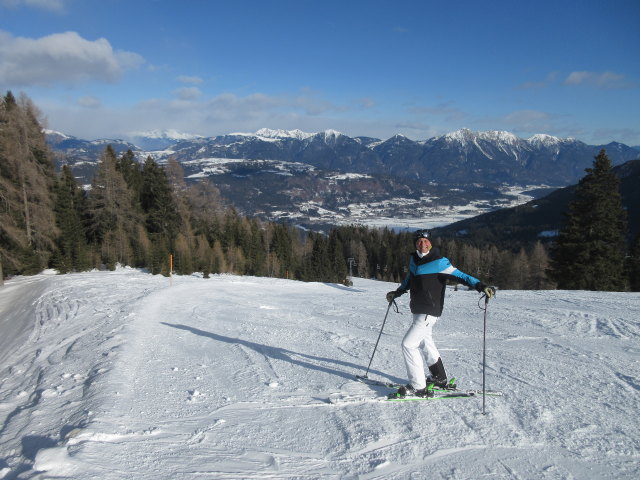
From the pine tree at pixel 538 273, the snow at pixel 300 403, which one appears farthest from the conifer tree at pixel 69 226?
the pine tree at pixel 538 273

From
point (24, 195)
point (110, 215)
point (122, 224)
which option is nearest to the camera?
point (24, 195)

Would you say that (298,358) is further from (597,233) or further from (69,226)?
(69,226)

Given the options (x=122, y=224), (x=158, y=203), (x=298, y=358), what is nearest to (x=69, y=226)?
(x=122, y=224)

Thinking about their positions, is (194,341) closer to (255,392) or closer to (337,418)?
(255,392)

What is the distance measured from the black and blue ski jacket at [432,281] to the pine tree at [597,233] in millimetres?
27104

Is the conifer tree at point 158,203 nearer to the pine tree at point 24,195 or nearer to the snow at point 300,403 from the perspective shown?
the pine tree at point 24,195

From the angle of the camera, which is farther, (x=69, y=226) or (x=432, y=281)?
(x=69, y=226)

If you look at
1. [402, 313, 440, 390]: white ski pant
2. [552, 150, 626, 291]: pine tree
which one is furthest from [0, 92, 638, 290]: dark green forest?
[402, 313, 440, 390]: white ski pant

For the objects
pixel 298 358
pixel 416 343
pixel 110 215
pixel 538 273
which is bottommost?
pixel 538 273

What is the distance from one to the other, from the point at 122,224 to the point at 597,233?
3984cm

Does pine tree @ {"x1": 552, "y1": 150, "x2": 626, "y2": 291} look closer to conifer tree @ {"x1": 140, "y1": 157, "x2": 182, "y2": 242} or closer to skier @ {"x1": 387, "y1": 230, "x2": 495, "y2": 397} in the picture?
skier @ {"x1": 387, "y1": 230, "x2": 495, "y2": 397}

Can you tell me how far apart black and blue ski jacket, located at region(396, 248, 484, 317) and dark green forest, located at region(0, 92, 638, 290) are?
18301mm

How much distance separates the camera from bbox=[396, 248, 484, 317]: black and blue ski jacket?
5.27 m

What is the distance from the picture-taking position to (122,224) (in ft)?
123
